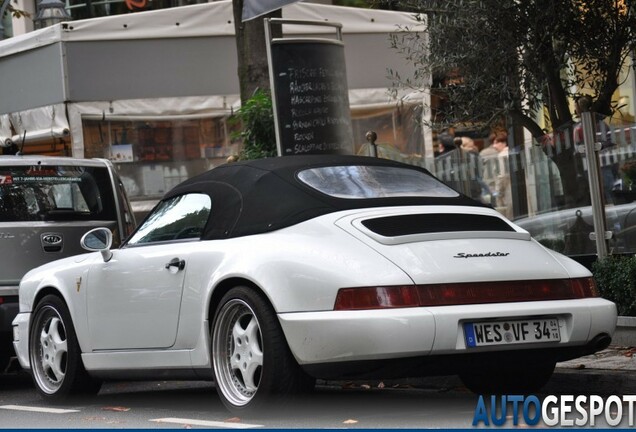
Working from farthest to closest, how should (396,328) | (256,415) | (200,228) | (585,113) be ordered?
(585,113)
(200,228)
(256,415)
(396,328)

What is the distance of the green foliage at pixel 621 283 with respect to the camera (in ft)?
35.7

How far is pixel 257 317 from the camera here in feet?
25.3

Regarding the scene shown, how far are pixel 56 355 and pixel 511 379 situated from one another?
3114 mm

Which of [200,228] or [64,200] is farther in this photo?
[64,200]

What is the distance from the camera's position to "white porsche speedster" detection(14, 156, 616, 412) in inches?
293

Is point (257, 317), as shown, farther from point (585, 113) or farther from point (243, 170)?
point (585, 113)

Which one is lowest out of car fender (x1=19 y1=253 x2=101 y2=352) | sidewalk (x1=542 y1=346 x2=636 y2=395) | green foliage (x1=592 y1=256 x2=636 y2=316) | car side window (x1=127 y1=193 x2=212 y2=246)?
sidewalk (x1=542 y1=346 x2=636 y2=395)

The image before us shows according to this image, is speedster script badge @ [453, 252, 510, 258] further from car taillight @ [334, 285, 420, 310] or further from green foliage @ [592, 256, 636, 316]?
green foliage @ [592, 256, 636, 316]

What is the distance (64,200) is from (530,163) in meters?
4.20

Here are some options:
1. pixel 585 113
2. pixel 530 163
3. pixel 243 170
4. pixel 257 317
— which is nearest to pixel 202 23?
pixel 530 163

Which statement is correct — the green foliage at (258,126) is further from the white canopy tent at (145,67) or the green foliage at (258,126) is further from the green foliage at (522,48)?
the green foliage at (522,48)

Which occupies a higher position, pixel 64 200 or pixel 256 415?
pixel 64 200

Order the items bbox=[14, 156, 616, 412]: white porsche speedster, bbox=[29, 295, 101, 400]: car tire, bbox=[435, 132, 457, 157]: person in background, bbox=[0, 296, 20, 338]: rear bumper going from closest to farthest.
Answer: bbox=[14, 156, 616, 412]: white porsche speedster, bbox=[29, 295, 101, 400]: car tire, bbox=[0, 296, 20, 338]: rear bumper, bbox=[435, 132, 457, 157]: person in background

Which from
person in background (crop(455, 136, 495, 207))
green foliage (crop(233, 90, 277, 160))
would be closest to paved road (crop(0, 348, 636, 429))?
person in background (crop(455, 136, 495, 207))
